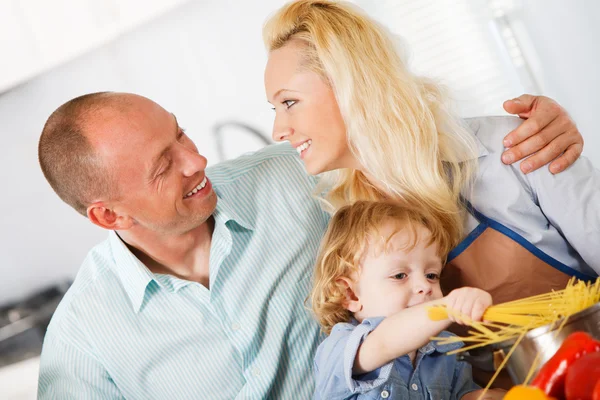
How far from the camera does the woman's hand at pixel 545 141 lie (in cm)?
171

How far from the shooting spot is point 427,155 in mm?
1834

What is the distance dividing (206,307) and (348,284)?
444mm

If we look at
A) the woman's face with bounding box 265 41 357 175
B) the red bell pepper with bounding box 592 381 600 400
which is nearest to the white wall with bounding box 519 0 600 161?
the woman's face with bounding box 265 41 357 175

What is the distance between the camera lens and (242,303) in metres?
1.93

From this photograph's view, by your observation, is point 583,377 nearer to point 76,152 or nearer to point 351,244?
point 351,244

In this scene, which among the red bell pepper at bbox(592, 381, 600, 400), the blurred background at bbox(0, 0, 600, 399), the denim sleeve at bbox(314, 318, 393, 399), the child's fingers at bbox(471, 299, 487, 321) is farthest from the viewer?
the blurred background at bbox(0, 0, 600, 399)

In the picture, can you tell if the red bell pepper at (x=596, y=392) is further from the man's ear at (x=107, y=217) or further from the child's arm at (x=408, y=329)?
the man's ear at (x=107, y=217)

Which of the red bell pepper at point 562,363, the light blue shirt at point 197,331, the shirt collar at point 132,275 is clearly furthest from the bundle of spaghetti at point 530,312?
the shirt collar at point 132,275

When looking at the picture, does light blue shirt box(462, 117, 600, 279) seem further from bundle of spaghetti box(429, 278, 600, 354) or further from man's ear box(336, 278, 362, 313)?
bundle of spaghetti box(429, 278, 600, 354)

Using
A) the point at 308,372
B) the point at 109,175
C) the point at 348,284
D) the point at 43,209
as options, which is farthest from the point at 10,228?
the point at 348,284

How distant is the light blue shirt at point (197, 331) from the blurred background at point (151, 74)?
69.3 inches

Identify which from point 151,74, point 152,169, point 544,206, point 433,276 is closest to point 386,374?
point 433,276

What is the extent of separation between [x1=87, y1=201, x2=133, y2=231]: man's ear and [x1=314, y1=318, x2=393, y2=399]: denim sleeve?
2.39 ft

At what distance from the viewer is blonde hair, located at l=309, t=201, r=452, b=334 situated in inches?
66.1
